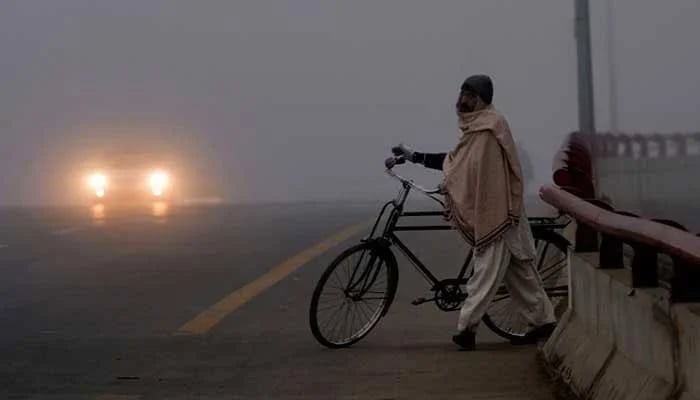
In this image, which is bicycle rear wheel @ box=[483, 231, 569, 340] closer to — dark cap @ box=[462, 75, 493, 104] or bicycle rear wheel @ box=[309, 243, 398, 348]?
bicycle rear wheel @ box=[309, 243, 398, 348]

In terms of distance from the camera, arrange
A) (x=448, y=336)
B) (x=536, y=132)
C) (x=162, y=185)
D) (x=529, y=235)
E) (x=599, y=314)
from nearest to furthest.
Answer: (x=599, y=314) < (x=529, y=235) < (x=448, y=336) < (x=162, y=185) < (x=536, y=132)

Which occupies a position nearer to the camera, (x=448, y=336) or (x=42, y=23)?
(x=448, y=336)

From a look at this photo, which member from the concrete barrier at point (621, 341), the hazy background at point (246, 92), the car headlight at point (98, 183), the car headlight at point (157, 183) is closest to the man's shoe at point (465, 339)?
the concrete barrier at point (621, 341)

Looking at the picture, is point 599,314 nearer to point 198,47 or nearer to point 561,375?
point 561,375

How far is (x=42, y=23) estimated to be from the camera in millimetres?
33219

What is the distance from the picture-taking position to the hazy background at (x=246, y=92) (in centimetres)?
3225

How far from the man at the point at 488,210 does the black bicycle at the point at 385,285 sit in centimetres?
25

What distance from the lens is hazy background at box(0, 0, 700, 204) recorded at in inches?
1270

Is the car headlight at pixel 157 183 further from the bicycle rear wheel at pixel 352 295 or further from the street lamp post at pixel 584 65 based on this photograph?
the bicycle rear wheel at pixel 352 295

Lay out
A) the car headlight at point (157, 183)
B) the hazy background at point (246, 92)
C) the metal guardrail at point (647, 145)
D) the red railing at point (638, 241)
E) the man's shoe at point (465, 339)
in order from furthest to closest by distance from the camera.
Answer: the hazy background at point (246, 92), the car headlight at point (157, 183), the man's shoe at point (465, 339), the metal guardrail at point (647, 145), the red railing at point (638, 241)

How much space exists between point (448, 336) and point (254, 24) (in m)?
25.2

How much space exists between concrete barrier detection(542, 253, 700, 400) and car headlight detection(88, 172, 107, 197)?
66.8 feet

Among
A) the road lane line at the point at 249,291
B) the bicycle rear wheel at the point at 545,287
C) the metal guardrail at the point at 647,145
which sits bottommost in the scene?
the road lane line at the point at 249,291

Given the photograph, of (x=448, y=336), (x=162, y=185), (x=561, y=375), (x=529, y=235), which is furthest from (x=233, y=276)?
(x=162, y=185)
